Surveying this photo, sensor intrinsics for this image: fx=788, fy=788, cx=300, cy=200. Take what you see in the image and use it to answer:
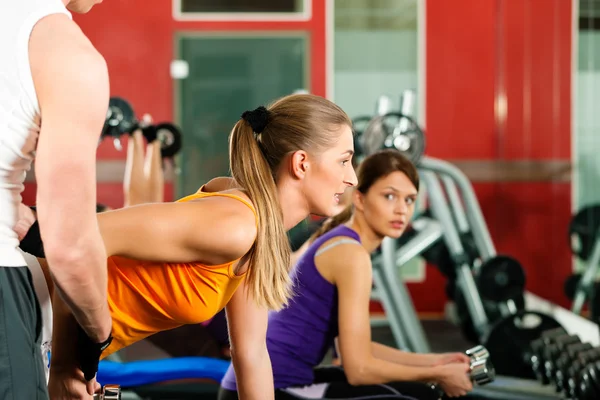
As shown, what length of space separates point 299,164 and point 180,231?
1.00ft

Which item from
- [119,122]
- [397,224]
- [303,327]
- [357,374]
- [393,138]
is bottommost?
[357,374]

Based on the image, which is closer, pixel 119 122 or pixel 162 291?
pixel 162 291

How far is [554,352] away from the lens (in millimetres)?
3152

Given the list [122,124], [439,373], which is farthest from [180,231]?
[122,124]

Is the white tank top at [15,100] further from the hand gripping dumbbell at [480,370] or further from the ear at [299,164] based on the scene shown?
the hand gripping dumbbell at [480,370]

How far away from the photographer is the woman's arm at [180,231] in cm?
117

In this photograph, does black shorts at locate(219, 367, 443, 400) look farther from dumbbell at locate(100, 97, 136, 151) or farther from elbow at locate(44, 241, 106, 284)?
dumbbell at locate(100, 97, 136, 151)

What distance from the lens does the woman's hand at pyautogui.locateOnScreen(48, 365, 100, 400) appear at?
4.06ft

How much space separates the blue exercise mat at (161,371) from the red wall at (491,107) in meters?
3.24

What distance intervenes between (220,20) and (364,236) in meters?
3.79

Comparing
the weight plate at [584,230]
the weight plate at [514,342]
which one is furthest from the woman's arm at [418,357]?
the weight plate at [584,230]

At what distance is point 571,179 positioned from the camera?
4902mm

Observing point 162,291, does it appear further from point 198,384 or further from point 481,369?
point 198,384

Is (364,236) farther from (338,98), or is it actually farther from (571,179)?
(338,98)
